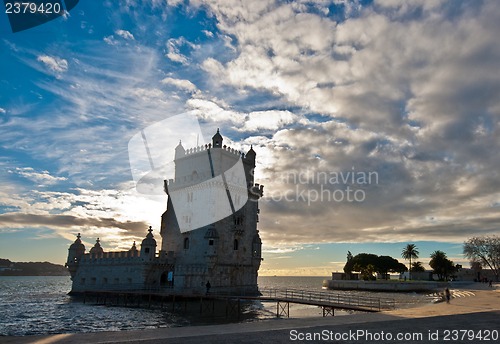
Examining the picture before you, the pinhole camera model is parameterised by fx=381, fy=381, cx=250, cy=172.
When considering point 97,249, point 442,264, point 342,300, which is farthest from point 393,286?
point 97,249

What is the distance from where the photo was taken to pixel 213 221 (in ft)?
177

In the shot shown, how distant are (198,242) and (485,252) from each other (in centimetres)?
7113

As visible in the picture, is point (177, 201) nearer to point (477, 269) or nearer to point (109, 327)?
point (109, 327)

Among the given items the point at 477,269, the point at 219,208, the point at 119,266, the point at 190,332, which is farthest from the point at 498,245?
the point at 190,332

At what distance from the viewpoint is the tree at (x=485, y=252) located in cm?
8606

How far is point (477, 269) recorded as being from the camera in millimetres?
96938

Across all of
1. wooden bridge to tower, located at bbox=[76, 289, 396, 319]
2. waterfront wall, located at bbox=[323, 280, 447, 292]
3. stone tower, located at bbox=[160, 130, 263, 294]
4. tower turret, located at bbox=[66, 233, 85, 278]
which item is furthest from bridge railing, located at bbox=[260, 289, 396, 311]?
waterfront wall, located at bbox=[323, 280, 447, 292]

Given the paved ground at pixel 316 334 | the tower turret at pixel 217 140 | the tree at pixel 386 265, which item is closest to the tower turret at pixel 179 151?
the tower turret at pixel 217 140

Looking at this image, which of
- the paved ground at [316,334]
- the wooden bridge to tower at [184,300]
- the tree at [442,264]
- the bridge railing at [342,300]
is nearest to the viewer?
the paved ground at [316,334]

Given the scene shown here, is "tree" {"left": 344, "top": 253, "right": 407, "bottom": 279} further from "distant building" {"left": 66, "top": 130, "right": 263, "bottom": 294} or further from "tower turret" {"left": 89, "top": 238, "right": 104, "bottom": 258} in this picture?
"tower turret" {"left": 89, "top": 238, "right": 104, "bottom": 258}

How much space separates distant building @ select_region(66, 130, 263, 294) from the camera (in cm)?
5281

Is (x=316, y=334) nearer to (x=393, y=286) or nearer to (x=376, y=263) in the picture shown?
(x=393, y=286)

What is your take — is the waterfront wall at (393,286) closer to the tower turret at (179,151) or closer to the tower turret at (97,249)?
the tower turret at (179,151)

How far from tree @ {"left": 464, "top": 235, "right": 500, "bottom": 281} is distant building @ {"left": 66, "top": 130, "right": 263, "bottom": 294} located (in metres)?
59.8
